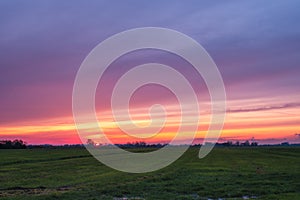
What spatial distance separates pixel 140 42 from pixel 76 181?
562 inches

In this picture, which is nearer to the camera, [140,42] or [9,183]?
[140,42]

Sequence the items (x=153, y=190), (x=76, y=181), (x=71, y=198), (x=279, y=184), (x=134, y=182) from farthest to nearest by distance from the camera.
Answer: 1. (x=76, y=181)
2. (x=134, y=182)
3. (x=279, y=184)
4. (x=153, y=190)
5. (x=71, y=198)

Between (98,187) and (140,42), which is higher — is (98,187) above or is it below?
below

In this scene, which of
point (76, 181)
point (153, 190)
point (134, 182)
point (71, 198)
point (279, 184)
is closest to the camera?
point (71, 198)

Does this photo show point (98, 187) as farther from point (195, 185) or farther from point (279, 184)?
point (279, 184)

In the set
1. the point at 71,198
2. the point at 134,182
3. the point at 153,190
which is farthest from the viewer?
the point at 134,182

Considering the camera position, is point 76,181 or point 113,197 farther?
point 76,181

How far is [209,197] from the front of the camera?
2572 centimetres

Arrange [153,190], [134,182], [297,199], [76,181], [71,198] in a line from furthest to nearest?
[76,181] < [134,182] < [153,190] < [71,198] < [297,199]

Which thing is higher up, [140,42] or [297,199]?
[140,42]

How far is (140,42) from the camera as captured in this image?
31672mm

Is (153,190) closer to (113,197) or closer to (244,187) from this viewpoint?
(113,197)

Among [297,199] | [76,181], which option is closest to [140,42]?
[76,181]

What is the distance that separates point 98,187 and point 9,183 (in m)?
9.85
